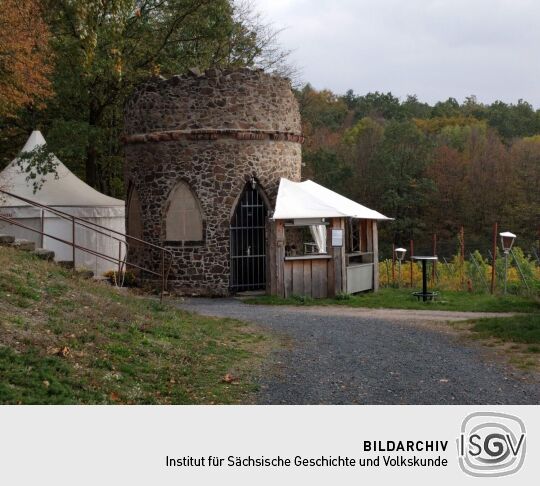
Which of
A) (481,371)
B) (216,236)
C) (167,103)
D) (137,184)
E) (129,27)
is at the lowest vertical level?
(481,371)

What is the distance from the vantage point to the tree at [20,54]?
1875 centimetres

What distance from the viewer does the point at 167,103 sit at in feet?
60.6

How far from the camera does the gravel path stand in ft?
26.7

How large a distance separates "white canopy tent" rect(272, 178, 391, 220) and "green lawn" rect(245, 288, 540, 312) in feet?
6.24

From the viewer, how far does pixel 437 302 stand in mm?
16875

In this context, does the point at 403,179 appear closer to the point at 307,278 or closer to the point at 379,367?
the point at 307,278

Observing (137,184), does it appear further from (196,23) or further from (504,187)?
(504,187)

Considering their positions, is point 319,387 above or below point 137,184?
below

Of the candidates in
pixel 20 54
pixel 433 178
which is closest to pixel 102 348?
pixel 20 54

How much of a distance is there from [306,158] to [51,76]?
59.9 ft

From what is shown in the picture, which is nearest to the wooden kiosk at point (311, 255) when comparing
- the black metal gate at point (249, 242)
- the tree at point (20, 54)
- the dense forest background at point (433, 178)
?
the black metal gate at point (249, 242)

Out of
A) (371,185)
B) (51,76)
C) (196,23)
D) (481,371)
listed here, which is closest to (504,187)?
(371,185)

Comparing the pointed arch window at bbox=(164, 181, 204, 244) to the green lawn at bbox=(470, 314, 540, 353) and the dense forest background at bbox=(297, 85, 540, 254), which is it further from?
the dense forest background at bbox=(297, 85, 540, 254)

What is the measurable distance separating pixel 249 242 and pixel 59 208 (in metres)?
5.94
